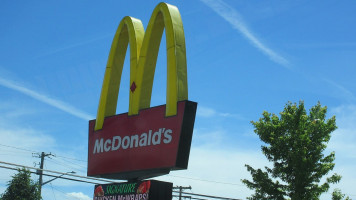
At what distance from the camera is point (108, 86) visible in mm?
19469

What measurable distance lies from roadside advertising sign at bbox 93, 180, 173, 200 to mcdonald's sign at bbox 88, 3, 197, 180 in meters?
0.42

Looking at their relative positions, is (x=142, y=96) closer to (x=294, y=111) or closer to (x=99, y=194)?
(x=99, y=194)

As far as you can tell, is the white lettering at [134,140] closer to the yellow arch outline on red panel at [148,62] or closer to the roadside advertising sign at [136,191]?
the yellow arch outline on red panel at [148,62]

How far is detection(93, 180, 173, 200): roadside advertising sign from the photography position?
1559 cm

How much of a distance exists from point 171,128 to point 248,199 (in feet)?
48.5

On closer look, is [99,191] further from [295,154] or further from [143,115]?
[295,154]

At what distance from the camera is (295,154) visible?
91.1 ft

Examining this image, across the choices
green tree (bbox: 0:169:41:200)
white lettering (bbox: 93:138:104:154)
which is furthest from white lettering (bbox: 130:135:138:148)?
green tree (bbox: 0:169:41:200)

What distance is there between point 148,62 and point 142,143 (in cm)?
307

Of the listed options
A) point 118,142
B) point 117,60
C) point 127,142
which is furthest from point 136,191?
point 117,60

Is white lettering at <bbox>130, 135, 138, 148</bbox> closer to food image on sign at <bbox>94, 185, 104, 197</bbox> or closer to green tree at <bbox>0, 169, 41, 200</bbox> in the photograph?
food image on sign at <bbox>94, 185, 104, 197</bbox>

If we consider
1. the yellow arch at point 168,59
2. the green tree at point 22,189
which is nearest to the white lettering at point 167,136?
the yellow arch at point 168,59

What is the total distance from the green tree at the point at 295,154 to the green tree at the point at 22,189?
17.8m

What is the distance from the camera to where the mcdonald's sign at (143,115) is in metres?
15.2
